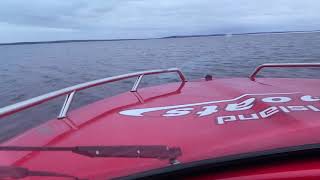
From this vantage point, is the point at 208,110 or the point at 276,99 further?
the point at 276,99

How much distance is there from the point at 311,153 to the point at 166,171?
0.51 m

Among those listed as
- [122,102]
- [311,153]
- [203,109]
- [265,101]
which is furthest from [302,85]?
[311,153]

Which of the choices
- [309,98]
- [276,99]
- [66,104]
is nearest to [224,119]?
[276,99]

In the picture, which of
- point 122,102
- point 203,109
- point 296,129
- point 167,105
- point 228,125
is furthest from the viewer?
point 122,102

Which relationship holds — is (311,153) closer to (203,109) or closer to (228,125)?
(228,125)

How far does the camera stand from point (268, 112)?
211 cm

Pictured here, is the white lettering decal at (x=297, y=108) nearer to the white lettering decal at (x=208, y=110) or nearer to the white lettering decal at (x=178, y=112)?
the white lettering decal at (x=208, y=110)

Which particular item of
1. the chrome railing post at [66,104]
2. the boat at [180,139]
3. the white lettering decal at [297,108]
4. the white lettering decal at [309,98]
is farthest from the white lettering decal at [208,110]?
the chrome railing post at [66,104]

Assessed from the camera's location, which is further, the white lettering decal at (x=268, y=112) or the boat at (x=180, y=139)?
the white lettering decal at (x=268, y=112)

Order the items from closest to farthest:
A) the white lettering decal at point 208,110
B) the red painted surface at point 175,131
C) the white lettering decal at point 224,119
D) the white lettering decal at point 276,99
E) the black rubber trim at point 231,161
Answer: the black rubber trim at point 231,161 < the red painted surface at point 175,131 < the white lettering decal at point 224,119 < the white lettering decal at point 208,110 < the white lettering decal at point 276,99

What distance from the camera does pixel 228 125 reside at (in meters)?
1.92

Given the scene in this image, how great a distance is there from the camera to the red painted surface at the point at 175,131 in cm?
153

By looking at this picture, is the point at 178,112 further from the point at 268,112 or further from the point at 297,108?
the point at 297,108

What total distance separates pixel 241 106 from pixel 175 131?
0.60 m
